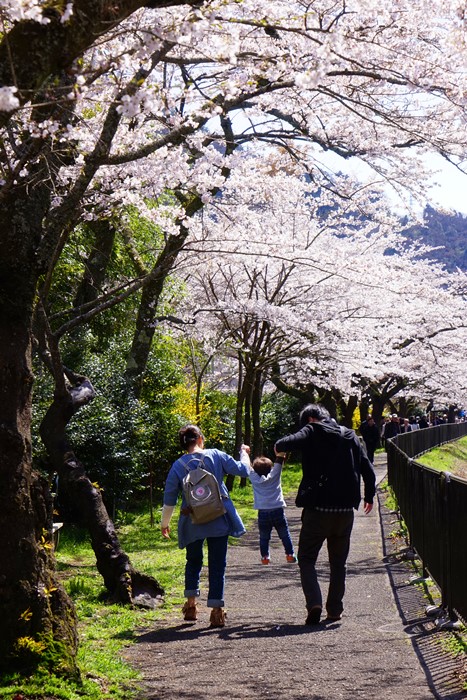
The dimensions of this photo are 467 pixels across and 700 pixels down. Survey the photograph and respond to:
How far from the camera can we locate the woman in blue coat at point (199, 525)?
293 inches

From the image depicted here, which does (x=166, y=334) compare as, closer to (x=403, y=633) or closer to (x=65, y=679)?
(x=403, y=633)

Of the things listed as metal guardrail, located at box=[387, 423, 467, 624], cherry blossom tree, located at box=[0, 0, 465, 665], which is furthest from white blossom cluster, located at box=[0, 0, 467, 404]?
metal guardrail, located at box=[387, 423, 467, 624]

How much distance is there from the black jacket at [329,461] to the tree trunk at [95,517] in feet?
6.99

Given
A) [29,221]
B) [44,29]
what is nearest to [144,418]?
[29,221]

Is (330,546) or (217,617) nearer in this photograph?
(217,617)

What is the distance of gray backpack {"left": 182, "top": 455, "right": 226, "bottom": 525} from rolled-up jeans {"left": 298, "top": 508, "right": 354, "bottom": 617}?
728 millimetres

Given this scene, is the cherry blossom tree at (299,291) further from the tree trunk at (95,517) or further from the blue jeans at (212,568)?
the blue jeans at (212,568)

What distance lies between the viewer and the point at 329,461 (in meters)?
7.36

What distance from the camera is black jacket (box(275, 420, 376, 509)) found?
7.34m

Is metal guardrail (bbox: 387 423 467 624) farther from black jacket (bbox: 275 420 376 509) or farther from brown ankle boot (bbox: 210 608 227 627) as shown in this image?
brown ankle boot (bbox: 210 608 227 627)

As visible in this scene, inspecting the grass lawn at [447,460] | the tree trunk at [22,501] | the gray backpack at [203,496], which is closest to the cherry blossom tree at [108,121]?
the tree trunk at [22,501]

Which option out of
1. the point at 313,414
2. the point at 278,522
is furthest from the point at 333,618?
the point at 278,522

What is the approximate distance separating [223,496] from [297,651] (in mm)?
1602

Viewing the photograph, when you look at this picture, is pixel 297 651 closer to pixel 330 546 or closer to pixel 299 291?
pixel 330 546
